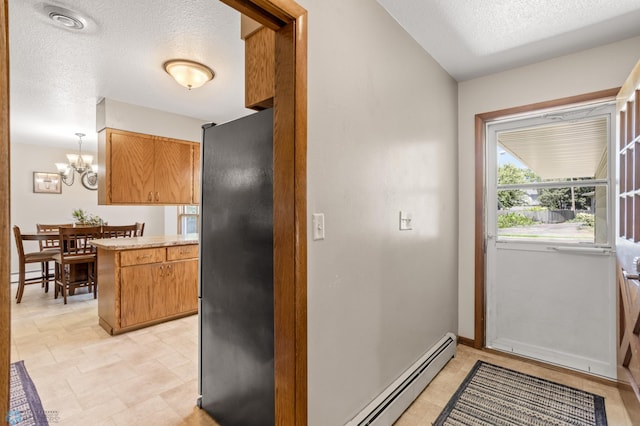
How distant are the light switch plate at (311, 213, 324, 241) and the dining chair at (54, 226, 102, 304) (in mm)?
3821

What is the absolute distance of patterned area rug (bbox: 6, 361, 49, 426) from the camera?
193 cm

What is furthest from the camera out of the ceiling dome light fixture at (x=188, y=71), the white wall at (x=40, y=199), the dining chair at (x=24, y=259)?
the white wall at (x=40, y=199)

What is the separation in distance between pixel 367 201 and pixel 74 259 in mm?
4235

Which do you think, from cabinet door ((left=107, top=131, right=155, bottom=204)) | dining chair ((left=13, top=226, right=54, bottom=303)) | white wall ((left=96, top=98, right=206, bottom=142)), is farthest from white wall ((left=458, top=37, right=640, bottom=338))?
dining chair ((left=13, top=226, right=54, bottom=303))

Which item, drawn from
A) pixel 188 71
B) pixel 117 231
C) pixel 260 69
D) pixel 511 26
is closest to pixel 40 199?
pixel 117 231

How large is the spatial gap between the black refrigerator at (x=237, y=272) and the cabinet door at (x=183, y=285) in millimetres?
1826

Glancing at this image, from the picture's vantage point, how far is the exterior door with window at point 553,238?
2400 millimetres

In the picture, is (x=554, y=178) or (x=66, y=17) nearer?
(x=66, y=17)

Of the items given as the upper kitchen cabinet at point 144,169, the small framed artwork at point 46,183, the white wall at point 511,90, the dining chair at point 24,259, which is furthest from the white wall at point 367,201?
the small framed artwork at point 46,183

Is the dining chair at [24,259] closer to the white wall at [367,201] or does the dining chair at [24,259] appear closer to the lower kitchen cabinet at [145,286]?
the lower kitchen cabinet at [145,286]

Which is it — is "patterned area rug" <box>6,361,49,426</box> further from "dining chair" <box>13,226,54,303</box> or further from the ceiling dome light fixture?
the ceiling dome light fixture

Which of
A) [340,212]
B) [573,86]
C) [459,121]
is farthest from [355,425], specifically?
[573,86]

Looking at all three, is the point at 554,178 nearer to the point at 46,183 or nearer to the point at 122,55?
the point at 122,55

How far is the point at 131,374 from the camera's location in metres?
2.47
